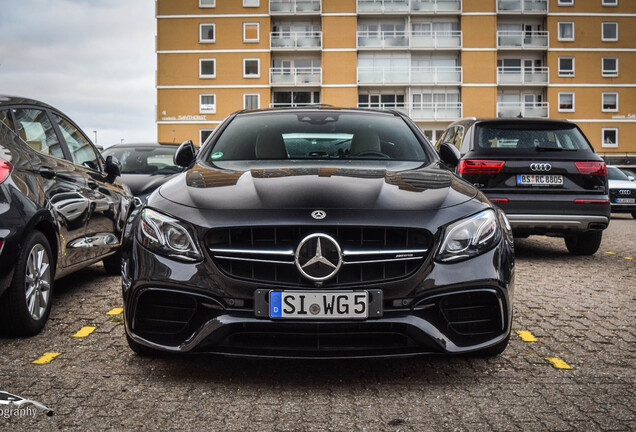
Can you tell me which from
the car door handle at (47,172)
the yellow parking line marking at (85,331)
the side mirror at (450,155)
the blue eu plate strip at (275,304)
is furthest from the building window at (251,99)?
the blue eu plate strip at (275,304)

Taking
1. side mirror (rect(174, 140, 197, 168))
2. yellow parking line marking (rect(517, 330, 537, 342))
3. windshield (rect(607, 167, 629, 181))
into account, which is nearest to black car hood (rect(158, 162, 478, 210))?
side mirror (rect(174, 140, 197, 168))

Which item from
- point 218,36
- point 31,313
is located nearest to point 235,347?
point 31,313

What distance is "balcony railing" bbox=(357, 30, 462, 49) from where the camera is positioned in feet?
151

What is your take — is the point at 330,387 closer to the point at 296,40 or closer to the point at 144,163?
the point at 144,163

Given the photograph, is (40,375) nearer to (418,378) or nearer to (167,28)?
(418,378)

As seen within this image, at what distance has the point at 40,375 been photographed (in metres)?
3.22

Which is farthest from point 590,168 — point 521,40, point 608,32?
point 608,32

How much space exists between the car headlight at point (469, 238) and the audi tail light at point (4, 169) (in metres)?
2.48

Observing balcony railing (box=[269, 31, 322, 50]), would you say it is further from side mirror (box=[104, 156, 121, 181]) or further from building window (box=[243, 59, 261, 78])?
side mirror (box=[104, 156, 121, 181])

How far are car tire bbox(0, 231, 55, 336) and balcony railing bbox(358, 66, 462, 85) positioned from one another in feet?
142

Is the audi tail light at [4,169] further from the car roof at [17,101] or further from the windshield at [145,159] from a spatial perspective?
the windshield at [145,159]

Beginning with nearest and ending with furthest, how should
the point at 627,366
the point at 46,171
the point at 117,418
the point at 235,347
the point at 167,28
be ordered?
the point at 117,418 → the point at 235,347 → the point at 627,366 → the point at 46,171 → the point at 167,28

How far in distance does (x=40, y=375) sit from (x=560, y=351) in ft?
9.29

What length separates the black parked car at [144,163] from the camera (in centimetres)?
899
